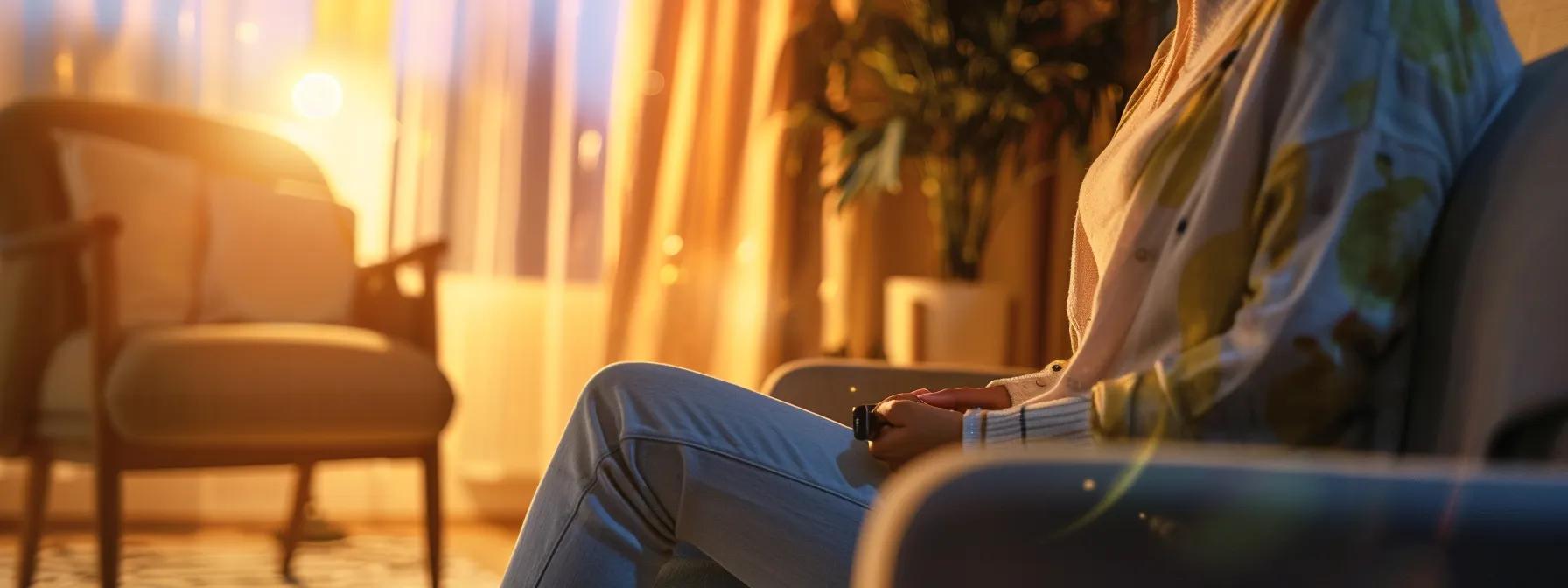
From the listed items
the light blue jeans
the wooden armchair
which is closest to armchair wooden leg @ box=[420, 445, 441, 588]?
the wooden armchair

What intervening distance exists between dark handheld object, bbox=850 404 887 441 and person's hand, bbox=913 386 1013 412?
6.6 inches

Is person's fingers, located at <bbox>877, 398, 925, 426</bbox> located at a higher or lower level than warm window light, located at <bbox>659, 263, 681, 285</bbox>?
higher

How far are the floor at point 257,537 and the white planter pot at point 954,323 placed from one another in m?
1.00

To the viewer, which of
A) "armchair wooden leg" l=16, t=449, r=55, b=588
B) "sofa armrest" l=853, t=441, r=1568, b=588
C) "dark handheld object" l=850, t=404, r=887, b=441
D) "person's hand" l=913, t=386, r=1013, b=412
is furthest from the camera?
"armchair wooden leg" l=16, t=449, r=55, b=588

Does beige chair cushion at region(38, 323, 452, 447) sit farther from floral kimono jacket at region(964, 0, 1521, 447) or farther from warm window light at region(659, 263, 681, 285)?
floral kimono jacket at region(964, 0, 1521, 447)

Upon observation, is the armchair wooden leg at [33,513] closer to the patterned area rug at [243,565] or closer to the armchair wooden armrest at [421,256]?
the patterned area rug at [243,565]

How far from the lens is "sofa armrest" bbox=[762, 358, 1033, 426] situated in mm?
1229

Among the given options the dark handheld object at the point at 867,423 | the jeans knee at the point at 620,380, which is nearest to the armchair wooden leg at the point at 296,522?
the jeans knee at the point at 620,380

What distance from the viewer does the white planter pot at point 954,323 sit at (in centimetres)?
268

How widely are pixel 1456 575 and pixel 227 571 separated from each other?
2320mm

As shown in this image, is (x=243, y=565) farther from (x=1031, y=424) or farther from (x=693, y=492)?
(x=1031, y=424)

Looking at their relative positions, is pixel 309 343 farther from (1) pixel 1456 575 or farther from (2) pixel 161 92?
(1) pixel 1456 575

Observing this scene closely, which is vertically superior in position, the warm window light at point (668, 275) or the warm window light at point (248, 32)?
the warm window light at point (248, 32)

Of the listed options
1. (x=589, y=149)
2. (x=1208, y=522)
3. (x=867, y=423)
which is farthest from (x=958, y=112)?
(x=1208, y=522)
